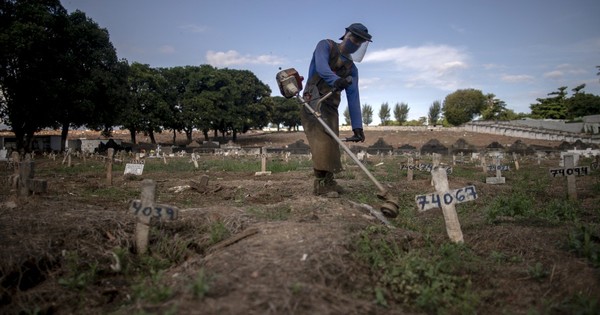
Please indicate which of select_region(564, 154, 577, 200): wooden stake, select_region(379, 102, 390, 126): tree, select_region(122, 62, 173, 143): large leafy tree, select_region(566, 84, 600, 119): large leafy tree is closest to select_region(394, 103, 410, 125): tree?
select_region(379, 102, 390, 126): tree

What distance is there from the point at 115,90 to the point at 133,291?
103 feet

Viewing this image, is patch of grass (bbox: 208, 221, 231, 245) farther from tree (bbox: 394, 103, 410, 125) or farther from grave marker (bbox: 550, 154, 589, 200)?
tree (bbox: 394, 103, 410, 125)

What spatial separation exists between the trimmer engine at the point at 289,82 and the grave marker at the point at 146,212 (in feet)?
8.85

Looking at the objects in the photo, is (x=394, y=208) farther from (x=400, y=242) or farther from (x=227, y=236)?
(x=227, y=236)

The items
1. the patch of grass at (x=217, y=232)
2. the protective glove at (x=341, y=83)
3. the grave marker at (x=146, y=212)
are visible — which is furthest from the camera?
the protective glove at (x=341, y=83)

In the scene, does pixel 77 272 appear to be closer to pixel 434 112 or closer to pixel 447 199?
pixel 447 199

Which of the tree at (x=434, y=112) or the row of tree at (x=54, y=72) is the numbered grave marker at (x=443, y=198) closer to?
the row of tree at (x=54, y=72)

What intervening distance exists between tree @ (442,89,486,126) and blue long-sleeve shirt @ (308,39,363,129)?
94.0 m

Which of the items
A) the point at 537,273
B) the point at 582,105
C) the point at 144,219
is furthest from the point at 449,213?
the point at 582,105

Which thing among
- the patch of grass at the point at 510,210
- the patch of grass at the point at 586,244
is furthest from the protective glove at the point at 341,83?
the patch of grass at the point at 586,244

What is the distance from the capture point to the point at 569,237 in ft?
13.3

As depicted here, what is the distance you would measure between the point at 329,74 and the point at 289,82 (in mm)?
620

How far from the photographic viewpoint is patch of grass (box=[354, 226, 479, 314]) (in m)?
2.96

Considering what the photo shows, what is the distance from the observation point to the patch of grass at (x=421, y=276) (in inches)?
117
